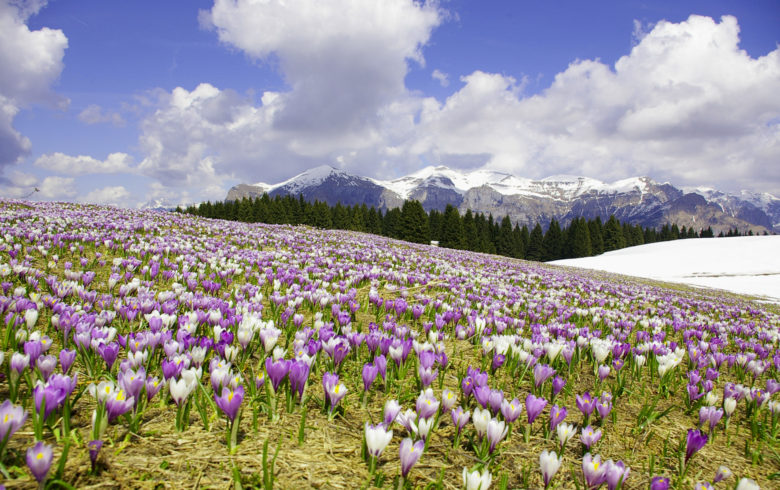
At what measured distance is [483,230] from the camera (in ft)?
249

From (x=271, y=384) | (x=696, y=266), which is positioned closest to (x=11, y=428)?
(x=271, y=384)

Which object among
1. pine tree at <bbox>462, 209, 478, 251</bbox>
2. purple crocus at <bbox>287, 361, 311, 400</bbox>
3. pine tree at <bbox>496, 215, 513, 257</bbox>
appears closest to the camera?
purple crocus at <bbox>287, 361, 311, 400</bbox>

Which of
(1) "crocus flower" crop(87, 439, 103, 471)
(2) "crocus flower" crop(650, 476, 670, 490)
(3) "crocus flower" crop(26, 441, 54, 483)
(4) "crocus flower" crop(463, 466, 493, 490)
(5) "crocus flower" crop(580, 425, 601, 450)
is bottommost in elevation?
(5) "crocus flower" crop(580, 425, 601, 450)

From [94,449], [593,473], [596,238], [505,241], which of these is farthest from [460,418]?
[596,238]

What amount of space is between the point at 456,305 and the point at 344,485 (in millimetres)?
4525

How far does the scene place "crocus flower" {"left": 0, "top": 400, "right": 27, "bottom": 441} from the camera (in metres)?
1.57

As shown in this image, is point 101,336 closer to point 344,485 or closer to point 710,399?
point 344,485

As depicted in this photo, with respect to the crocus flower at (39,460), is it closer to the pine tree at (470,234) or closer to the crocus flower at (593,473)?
the crocus flower at (593,473)

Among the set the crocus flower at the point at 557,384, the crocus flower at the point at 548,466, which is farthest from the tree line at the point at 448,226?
the crocus flower at the point at 548,466

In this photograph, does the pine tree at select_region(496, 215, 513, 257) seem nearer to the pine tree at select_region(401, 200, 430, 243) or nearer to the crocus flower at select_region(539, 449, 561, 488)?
the pine tree at select_region(401, 200, 430, 243)

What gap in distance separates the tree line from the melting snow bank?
844 inches

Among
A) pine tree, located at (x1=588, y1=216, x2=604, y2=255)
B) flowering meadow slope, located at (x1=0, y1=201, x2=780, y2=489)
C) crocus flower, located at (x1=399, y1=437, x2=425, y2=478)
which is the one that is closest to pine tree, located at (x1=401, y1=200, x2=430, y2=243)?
pine tree, located at (x1=588, y1=216, x2=604, y2=255)

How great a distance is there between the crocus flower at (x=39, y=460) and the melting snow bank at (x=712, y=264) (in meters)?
34.8

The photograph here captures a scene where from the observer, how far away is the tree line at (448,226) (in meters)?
62.8
